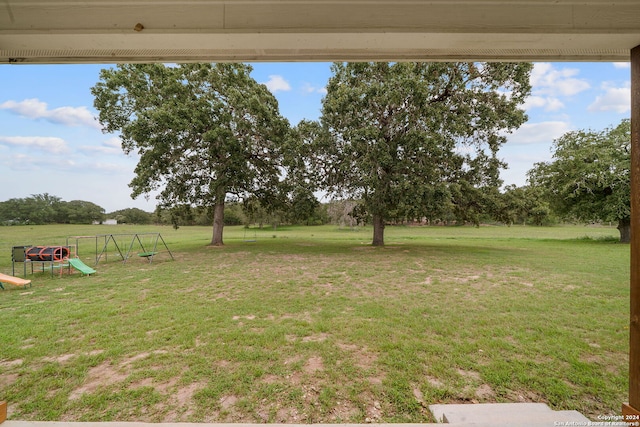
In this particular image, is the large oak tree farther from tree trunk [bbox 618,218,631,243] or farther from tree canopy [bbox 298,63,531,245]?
tree trunk [bbox 618,218,631,243]

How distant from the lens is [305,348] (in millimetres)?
3121

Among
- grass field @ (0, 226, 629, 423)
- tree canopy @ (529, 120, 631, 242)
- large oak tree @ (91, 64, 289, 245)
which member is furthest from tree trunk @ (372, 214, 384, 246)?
tree canopy @ (529, 120, 631, 242)

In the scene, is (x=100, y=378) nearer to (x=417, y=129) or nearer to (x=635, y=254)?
(x=635, y=254)

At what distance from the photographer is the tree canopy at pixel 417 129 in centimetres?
1107

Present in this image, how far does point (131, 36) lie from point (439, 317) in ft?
14.8

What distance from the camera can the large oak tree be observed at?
12.3 metres

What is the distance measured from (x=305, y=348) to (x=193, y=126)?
1197 centimetres

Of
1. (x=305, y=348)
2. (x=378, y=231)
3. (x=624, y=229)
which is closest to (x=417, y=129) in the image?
(x=378, y=231)

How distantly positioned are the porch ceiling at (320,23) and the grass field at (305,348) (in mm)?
2514

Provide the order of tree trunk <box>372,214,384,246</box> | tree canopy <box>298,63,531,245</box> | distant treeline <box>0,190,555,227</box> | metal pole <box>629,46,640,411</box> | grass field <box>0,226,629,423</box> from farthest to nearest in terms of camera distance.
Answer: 1. tree trunk <box>372,214,384,246</box>
2. distant treeline <box>0,190,555,227</box>
3. tree canopy <box>298,63,531,245</box>
4. grass field <box>0,226,629,423</box>
5. metal pole <box>629,46,640,411</box>

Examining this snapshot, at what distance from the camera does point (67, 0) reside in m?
1.67

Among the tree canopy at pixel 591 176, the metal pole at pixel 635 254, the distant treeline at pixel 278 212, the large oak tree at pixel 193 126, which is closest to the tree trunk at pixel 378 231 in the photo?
the distant treeline at pixel 278 212

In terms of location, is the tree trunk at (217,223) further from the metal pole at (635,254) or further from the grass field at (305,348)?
the metal pole at (635,254)

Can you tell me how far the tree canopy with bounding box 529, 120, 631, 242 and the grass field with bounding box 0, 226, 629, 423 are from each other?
38.6 feet
